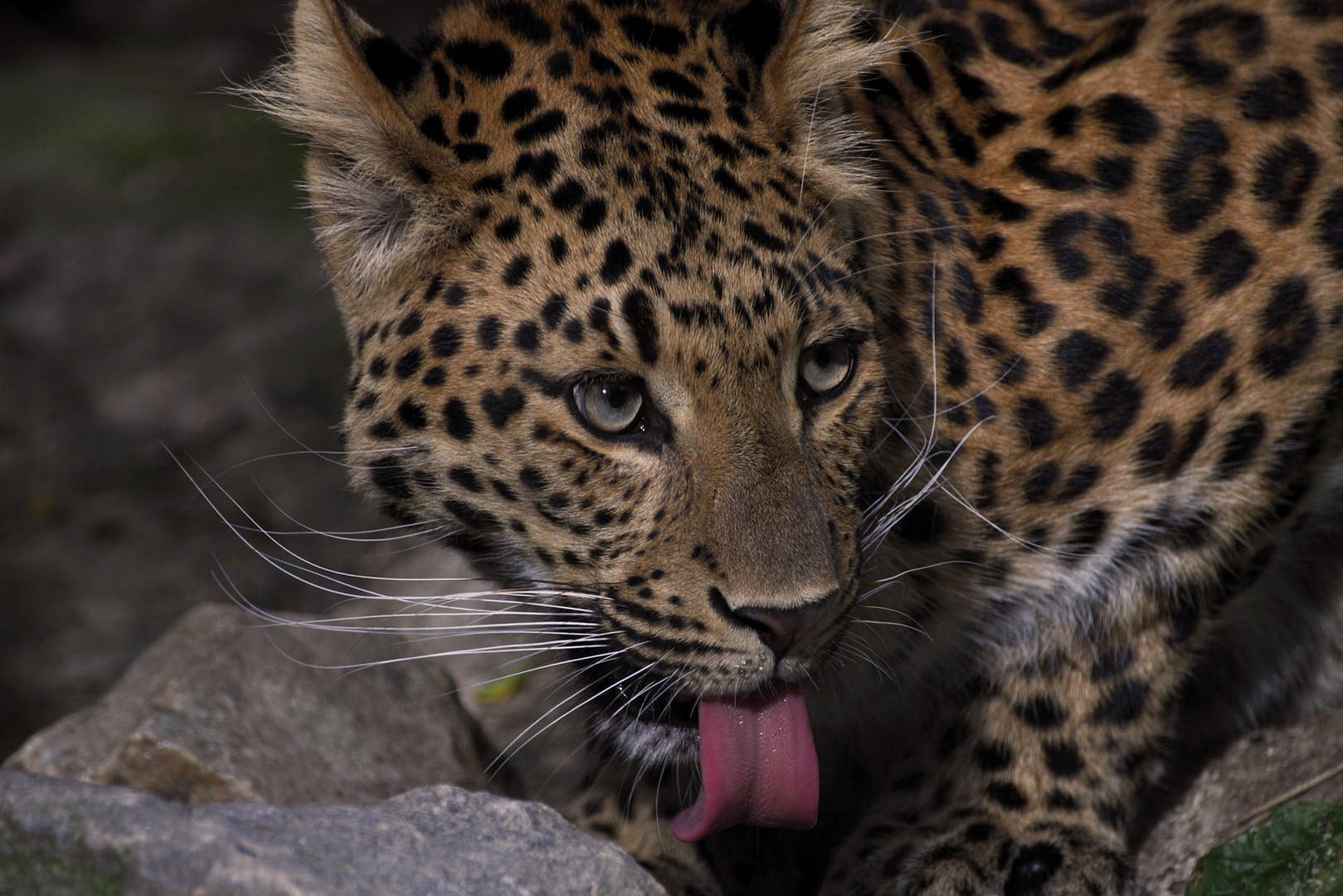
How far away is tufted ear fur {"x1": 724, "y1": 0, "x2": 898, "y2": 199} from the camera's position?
414 centimetres

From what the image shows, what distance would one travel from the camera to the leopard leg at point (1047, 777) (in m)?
4.68

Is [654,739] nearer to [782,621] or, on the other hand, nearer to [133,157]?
[782,621]

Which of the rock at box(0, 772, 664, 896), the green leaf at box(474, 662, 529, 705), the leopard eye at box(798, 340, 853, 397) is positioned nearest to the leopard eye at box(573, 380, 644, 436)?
the leopard eye at box(798, 340, 853, 397)

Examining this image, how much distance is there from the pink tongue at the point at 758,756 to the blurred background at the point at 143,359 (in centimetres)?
284

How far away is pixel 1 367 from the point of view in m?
11.3

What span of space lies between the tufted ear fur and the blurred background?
2.81m

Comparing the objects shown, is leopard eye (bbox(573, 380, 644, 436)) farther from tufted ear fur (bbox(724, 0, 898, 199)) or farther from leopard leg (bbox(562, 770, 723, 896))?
leopard leg (bbox(562, 770, 723, 896))

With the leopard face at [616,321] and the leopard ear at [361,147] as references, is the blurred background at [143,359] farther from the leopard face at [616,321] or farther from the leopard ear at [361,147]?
the leopard face at [616,321]

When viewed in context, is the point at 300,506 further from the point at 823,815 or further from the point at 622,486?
the point at 622,486

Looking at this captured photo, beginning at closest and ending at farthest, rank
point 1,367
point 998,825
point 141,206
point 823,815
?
point 998,825 < point 823,815 < point 1,367 < point 141,206

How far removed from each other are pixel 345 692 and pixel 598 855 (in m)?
2.32

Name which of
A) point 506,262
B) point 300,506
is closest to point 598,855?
point 506,262

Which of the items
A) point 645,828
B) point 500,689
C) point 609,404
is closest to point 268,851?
point 609,404

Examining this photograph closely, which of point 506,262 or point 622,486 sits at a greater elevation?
point 506,262
